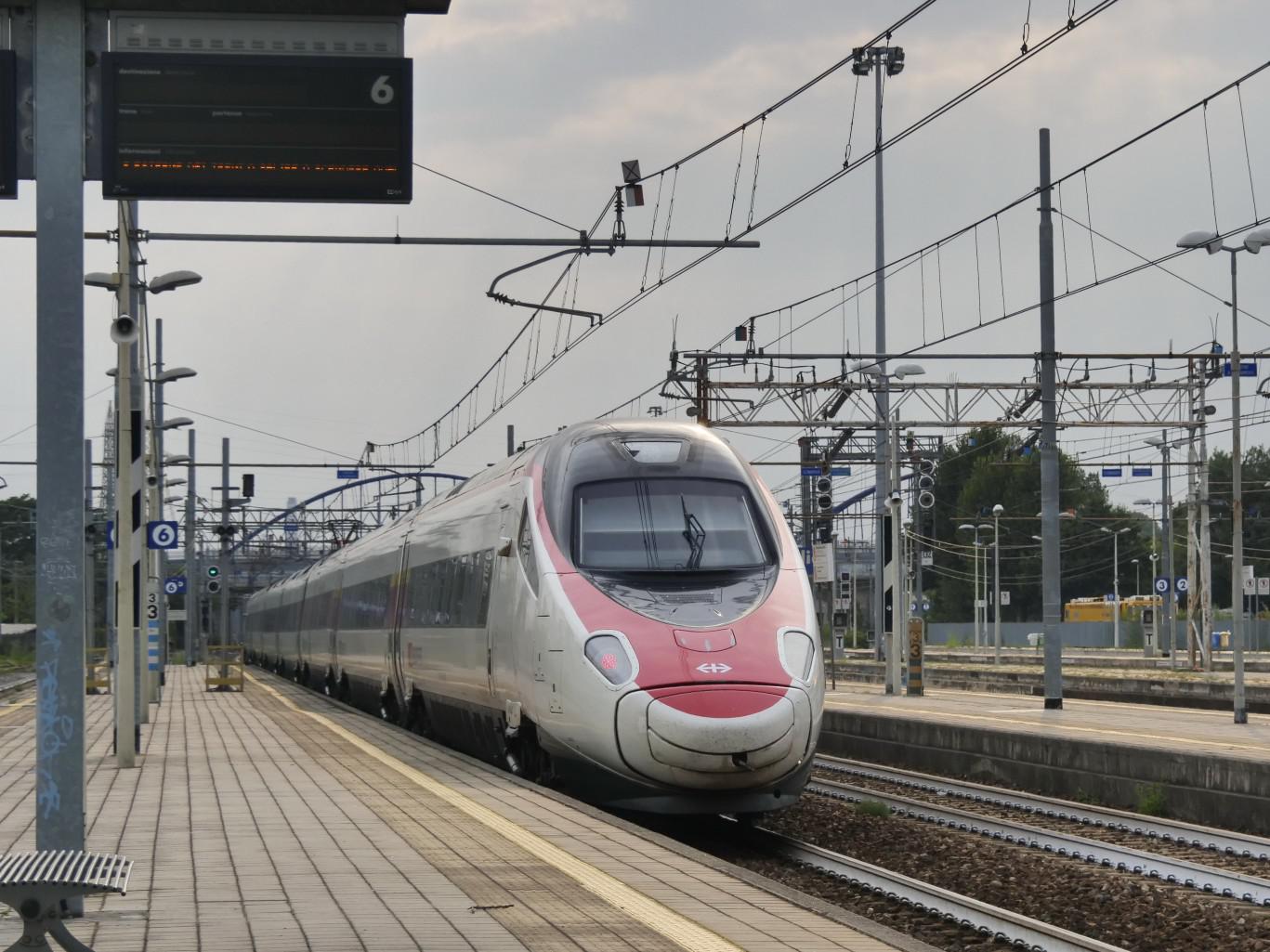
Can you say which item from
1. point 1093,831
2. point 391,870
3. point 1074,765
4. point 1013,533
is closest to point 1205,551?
point 1074,765

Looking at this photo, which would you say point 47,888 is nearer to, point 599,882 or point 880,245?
point 599,882

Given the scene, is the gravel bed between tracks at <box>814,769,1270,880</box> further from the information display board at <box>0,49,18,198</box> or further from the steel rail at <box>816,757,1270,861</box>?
the information display board at <box>0,49,18,198</box>

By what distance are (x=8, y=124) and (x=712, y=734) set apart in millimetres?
6634

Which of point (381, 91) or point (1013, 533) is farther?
point (1013, 533)

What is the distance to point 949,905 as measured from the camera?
10.8 meters

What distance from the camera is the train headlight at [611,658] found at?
43.5 feet

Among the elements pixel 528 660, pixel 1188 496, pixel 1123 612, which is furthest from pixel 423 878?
pixel 1123 612

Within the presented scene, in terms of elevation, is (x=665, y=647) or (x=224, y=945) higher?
(x=665, y=647)

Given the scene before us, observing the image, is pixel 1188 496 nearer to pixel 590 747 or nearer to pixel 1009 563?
pixel 590 747

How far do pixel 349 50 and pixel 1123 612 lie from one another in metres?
95.1

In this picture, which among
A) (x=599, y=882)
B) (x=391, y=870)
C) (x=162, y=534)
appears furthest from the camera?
(x=162, y=534)

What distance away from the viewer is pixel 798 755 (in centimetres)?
1334

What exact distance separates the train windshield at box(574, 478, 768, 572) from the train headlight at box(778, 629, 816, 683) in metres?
1.14

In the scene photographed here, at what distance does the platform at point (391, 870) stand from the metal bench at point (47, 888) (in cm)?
93
